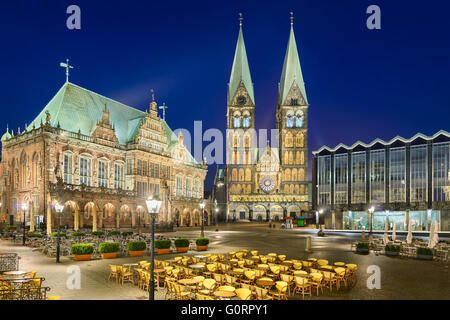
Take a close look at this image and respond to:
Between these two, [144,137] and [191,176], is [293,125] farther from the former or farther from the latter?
[144,137]

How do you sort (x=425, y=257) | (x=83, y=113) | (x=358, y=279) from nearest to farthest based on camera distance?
(x=358, y=279) → (x=425, y=257) → (x=83, y=113)

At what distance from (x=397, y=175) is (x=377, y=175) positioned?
3.29 meters

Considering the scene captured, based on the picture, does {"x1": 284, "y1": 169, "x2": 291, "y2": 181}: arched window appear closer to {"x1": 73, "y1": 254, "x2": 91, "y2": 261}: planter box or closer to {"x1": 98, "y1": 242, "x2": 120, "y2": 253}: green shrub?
{"x1": 98, "y1": 242, "x2": 120, "y2": 253}: green shrub

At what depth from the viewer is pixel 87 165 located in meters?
52.9

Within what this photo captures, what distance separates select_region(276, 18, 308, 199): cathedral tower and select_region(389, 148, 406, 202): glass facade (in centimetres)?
4753

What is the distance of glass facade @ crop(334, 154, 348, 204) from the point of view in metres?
64.8

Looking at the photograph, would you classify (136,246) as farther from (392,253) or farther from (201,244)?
(392,253)

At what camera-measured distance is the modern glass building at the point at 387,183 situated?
54.4 meters

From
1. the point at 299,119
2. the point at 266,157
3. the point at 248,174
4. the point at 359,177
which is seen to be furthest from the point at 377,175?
the point at 248,174

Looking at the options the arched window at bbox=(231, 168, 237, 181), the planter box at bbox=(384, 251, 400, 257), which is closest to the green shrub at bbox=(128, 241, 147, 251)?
the planter box at bbox=(384, 251, 400, 257)

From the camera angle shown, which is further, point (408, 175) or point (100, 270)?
point (408, 175)

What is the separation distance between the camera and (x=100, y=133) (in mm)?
55875
